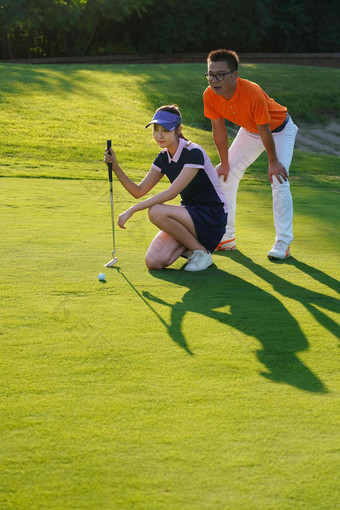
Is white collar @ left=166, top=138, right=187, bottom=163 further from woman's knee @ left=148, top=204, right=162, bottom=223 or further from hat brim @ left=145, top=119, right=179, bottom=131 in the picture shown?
woman's knee @ left=148, top=204, right=162, bottom=223

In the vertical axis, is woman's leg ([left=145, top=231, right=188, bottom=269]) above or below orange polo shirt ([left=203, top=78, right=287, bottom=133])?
below

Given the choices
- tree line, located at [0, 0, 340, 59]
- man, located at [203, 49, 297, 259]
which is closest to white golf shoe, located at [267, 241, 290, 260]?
man, located at [203, 49, 297, 259]

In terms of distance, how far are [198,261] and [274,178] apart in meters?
1.20

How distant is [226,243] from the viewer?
20.1ft

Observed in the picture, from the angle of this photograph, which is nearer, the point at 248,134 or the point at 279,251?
the point at 279,251

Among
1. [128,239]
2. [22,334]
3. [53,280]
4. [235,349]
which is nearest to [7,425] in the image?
[22,334]

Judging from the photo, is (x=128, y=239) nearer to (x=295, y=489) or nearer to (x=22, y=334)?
(x=22, y=334)

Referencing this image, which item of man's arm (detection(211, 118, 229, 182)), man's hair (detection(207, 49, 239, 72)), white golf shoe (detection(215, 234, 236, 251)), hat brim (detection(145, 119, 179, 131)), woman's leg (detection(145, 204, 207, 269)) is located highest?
man's hair (detection(207, 49, 239, 72))

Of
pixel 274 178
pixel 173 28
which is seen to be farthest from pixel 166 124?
pixel 173 28

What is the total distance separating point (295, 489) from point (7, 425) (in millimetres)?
1121

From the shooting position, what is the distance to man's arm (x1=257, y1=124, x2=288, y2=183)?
18.6 ft

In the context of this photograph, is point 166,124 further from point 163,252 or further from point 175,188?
point 163,252

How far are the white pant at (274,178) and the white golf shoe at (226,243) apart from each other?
0.04 meters

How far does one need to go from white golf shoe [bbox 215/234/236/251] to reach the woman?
0.51m
